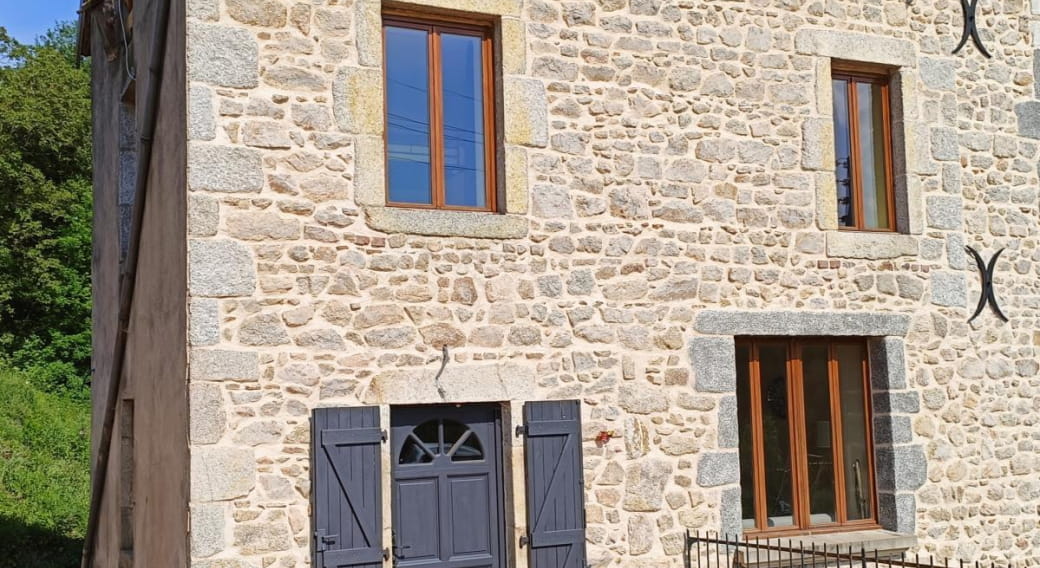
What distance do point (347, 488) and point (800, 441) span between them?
3.39 m

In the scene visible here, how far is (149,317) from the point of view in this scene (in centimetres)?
728

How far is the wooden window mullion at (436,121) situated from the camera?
6.70m

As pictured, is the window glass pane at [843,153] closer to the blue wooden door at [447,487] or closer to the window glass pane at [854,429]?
the window glass pane at [854,429]

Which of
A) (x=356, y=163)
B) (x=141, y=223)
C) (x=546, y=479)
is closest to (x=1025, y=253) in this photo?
(x=546, y=479)

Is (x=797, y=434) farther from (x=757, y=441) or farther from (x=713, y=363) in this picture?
(x=713, y=363)

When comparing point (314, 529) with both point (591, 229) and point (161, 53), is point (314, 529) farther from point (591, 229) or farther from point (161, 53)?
point (161, 53)

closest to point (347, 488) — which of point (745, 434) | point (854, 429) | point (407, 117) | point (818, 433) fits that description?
point (407, 117)

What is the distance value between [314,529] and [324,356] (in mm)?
967

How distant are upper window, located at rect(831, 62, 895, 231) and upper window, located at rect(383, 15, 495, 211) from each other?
2.84 m

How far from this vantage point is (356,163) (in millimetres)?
6359

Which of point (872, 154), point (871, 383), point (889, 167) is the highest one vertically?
point (872, 154)

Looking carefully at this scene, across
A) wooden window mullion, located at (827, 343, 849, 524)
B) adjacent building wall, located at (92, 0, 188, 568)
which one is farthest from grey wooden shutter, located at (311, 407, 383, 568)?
wooden window mullion, located at (827, 343, 849, 524)

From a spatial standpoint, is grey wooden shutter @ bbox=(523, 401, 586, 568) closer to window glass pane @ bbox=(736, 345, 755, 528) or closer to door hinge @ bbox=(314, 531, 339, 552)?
door hinge @ bbox=(314, 531, 339, 552)

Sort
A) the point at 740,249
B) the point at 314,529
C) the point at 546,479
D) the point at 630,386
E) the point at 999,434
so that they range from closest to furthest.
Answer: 1. the point at 314,529
2. the point at 546,479
3. the point at 630,386
4. the point at 740,249
5. the point at 999,434
